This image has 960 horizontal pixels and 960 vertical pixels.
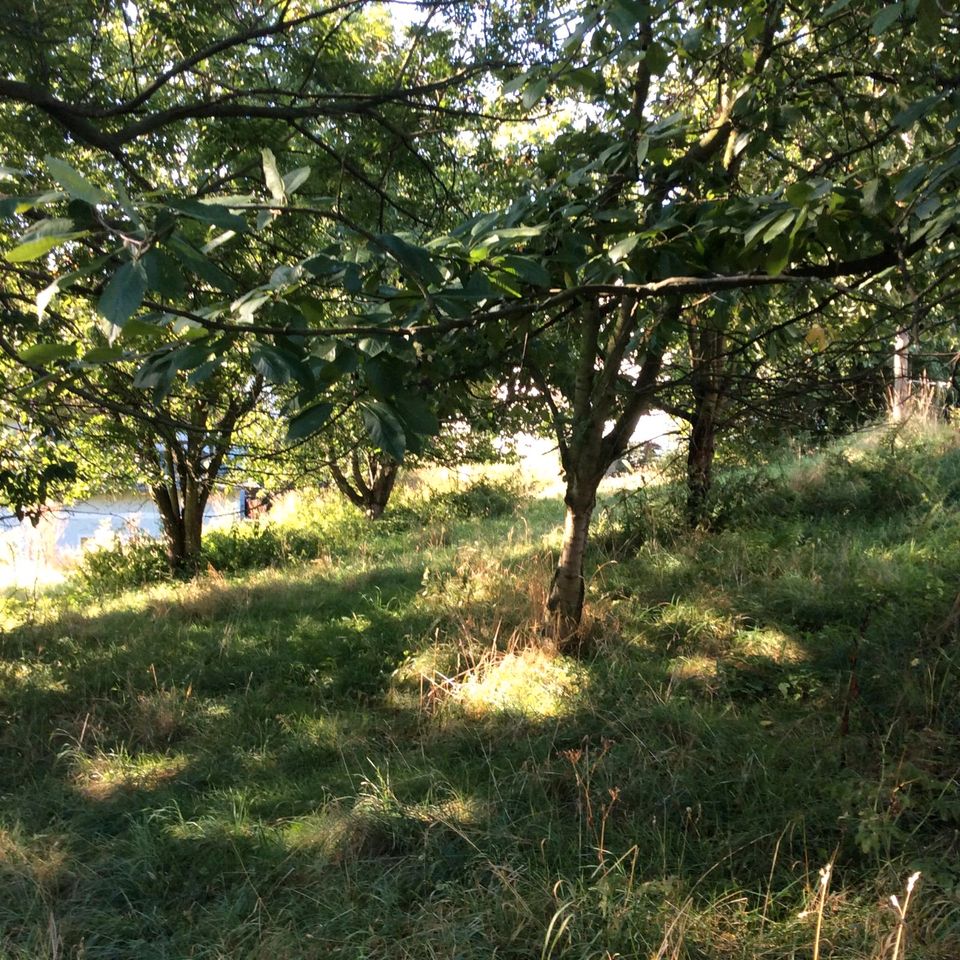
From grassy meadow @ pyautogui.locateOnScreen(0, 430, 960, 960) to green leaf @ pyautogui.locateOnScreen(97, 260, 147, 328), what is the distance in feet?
6.36

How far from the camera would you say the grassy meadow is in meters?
2.48

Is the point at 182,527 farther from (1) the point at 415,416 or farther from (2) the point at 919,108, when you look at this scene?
(2) the point at 919,108

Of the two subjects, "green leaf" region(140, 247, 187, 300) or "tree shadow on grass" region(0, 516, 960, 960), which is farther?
"tree shadow on grass" region(0, 516, 960, 960)

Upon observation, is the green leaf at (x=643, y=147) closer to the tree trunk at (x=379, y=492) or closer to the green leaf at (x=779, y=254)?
the green leaf at (x=779, y=254)

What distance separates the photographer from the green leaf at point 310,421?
1.54 meters

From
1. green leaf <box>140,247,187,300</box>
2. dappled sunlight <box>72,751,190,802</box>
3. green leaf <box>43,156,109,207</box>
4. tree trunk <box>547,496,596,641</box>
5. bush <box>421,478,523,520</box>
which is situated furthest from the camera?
bush <box>421,478,523,520</box>

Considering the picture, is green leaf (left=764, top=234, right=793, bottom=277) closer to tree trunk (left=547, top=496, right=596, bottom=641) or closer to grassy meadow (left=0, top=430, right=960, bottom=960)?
grassy meadow (left=0, top=430, right=960, bottom=960)

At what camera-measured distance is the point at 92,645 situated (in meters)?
5.90

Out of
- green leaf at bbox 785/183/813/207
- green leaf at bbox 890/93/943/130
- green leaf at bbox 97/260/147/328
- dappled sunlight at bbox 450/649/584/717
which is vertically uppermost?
green leaf at bbox 890/93/943/130

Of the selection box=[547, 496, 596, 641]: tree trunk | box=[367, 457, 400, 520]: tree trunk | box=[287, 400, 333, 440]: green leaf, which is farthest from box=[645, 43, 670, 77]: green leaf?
box=[367, 457, 400, 520]: tree trunk

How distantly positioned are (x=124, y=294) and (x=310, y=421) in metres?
0.45

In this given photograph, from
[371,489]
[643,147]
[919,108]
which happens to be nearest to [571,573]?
[643,147]

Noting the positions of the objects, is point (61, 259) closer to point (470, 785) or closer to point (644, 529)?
point (470, 785)

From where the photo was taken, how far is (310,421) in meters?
1.55
